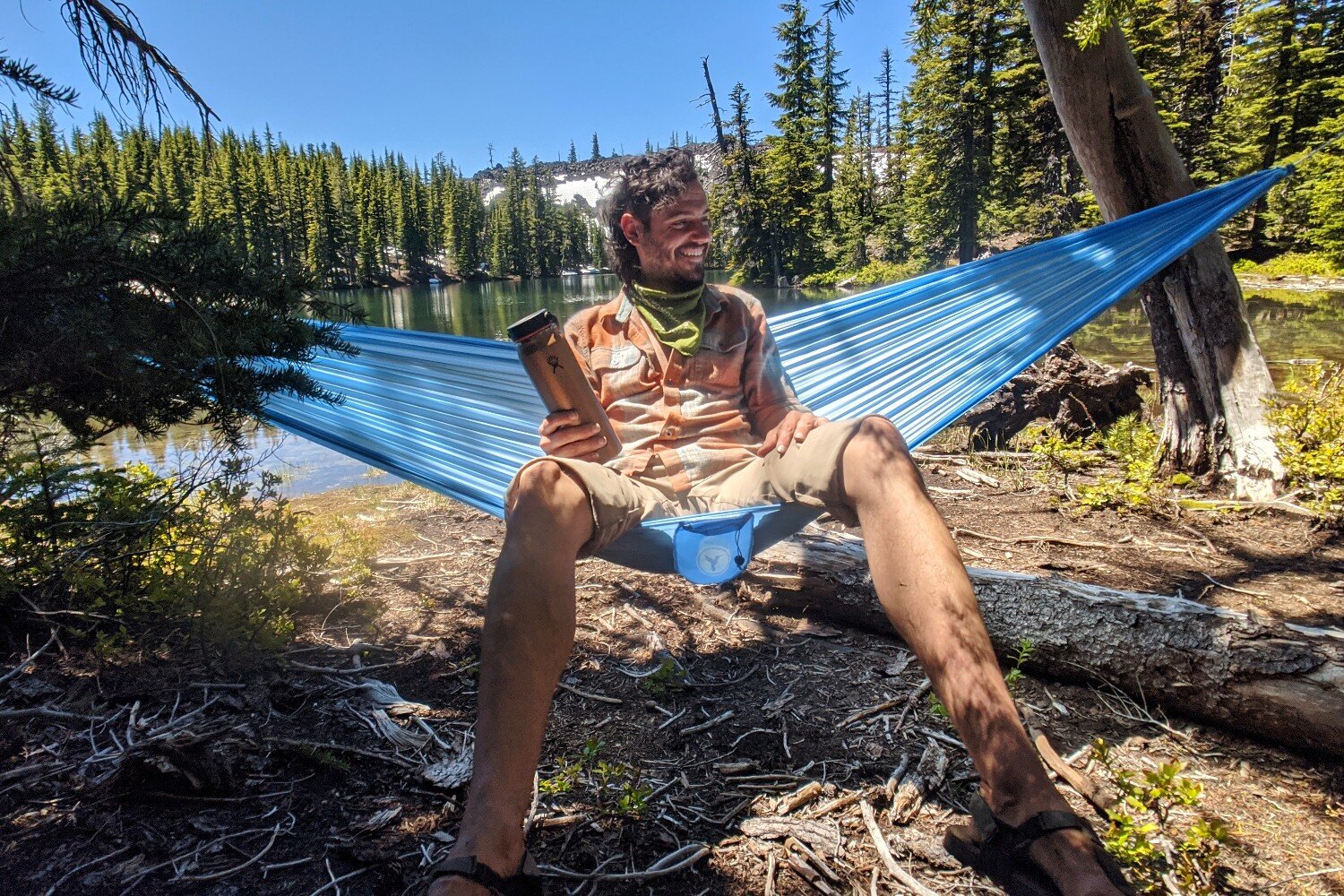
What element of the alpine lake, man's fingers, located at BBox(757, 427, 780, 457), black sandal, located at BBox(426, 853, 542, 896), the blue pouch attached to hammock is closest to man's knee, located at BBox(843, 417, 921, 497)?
the blue pouch attached to hammock

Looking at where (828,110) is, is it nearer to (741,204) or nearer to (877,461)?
(741,204)

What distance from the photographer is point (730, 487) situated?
176 centimetres

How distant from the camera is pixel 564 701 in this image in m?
1.73

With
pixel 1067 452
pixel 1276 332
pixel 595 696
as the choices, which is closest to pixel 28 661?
pixel 595 696

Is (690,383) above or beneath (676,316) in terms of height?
beneath

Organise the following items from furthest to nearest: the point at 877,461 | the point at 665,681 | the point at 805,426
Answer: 1. the point at 665,681
2. the point at 805,426
3. the point at 877,461

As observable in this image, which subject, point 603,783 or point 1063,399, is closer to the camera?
point 603,783

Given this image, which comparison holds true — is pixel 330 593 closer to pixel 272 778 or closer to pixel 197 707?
pixel 197 707

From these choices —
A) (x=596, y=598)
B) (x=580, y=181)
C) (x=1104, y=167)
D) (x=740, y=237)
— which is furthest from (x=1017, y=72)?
(x=580, y=181)

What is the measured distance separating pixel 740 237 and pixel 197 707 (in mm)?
27478

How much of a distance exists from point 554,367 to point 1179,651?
1458 millimetres

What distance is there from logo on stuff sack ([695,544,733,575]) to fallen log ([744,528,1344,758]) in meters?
0.75

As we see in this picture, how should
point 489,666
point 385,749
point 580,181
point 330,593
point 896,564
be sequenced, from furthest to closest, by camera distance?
point 580,181
point 330,593
point 385,749
point 896,564
point 489,666

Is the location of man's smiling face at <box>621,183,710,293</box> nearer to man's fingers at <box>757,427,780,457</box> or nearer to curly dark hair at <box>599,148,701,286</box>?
curly dark hair at <box>599,148,701,286</box>
